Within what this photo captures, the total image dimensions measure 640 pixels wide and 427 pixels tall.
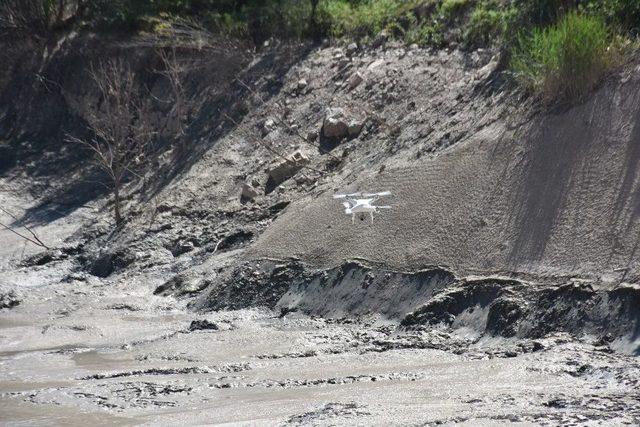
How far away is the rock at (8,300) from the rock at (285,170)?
3.35 m

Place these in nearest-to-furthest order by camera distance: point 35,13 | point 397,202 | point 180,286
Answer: point 397,202, point 180,286, point 35,13

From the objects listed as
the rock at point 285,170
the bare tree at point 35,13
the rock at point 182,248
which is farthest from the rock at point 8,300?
the bare tree at point 35,13

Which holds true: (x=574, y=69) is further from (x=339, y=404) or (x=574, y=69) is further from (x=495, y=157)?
(x=339, y=404)

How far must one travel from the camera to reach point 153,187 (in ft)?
53.6

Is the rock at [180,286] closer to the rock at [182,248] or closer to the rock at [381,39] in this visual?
the rock at [182,248]

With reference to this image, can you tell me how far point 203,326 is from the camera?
10906 millimetres

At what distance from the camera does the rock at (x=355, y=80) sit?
15734 mm

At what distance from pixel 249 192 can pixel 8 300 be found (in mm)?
3307

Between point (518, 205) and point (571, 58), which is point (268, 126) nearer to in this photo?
point (571, 58)

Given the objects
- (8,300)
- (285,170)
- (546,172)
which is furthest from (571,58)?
(8,300)

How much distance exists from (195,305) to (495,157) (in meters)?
3.37

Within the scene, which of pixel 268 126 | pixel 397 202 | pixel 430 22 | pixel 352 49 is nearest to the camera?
pixel 397 202

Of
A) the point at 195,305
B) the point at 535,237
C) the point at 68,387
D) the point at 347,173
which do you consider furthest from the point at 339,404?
the point at 347,173

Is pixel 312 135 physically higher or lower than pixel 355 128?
lower
